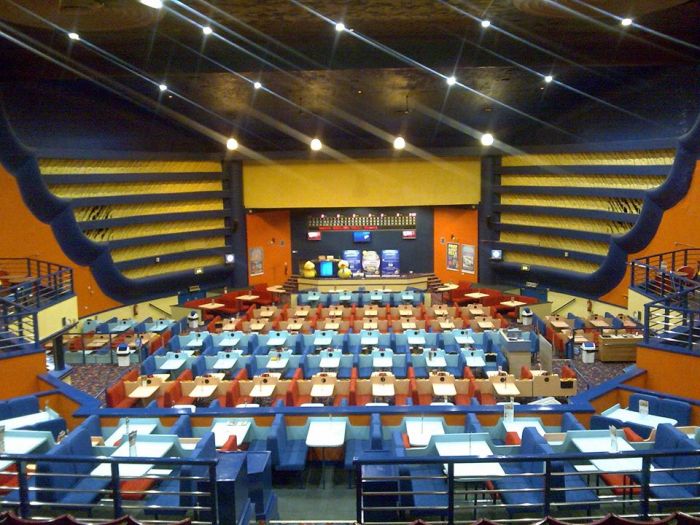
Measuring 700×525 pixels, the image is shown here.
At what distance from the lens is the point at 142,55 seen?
1321cm

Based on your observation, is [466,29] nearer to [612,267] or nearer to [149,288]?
[612,267]

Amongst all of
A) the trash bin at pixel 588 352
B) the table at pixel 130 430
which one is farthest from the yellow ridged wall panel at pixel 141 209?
the trash bin at pixel 588 352

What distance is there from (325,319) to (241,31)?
9575 mm

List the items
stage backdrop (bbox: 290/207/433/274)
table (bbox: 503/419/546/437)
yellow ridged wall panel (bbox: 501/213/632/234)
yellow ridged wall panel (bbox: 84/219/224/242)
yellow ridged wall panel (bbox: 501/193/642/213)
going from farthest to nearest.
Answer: stage backdrop (bbox: 290/207/433/274) < yellow ridged wall panel (bbox: 84/219/224/242) < yellow ridged wall panel (bbox: 501/213/632/234) < yellow ridged wall panel (bbox: 501/193/642/213) < table (bbox: 503/419/546/437)

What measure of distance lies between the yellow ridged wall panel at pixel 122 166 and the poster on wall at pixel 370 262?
25.3 feet

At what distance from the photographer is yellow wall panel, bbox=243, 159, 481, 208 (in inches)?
1021

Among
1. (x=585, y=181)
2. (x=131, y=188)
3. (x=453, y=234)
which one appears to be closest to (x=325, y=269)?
(x=453, y=234)

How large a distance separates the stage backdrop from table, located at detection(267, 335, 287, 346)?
12.4m

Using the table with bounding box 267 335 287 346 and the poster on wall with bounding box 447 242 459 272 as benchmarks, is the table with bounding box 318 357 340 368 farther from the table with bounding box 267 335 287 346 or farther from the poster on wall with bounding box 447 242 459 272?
the poster on wall with bounding box 447 242 459 272

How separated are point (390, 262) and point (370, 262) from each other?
3.10ft

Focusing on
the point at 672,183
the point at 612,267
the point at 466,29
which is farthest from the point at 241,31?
the point at 612,267

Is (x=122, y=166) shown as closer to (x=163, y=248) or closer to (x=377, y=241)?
(x=163, y=248)

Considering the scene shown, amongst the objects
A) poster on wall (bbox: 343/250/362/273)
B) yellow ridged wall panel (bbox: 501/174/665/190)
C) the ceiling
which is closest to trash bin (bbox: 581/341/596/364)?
the ceiling

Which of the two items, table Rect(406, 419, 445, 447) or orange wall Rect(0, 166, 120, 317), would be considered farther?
orange wall Rect(0, 166, 120, 317)
